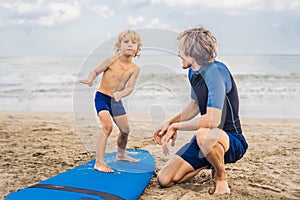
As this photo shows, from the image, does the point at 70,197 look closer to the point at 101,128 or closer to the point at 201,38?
the point at 101,128

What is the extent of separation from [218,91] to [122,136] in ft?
4.19

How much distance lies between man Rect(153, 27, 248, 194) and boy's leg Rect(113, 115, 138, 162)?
0.57 m

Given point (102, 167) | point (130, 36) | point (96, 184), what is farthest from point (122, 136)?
point (130, 36)

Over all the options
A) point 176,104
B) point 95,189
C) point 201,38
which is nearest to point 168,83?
point 176,104

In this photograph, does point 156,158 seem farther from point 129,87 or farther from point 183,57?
point 183,57

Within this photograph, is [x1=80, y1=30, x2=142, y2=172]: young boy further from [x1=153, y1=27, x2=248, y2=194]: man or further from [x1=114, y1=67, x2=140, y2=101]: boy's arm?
[x1=153, y1=27, x2=248, y2=194]: man

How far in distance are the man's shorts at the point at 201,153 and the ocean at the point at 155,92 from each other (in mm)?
391

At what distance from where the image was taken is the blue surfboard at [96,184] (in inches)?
→ 123

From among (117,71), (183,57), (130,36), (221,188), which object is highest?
(130,36)

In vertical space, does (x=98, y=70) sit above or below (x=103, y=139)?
above

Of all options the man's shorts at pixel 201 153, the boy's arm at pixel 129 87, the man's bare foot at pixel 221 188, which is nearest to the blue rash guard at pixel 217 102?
the man's shorts at pixel 201 153

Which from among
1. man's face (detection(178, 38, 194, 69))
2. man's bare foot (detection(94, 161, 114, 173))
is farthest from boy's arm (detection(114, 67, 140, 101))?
man's bare foot (detection(94, 161, 114, 173))

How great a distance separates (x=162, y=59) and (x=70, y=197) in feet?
4.40

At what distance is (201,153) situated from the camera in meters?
3.62
